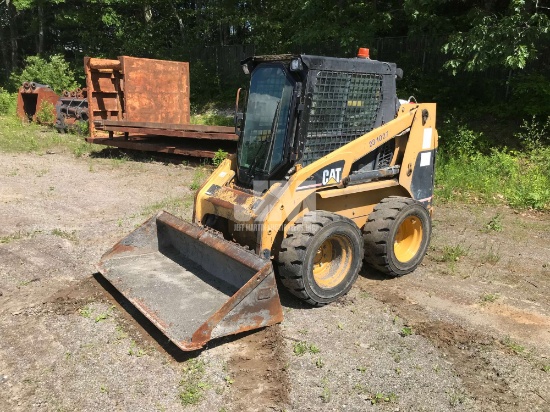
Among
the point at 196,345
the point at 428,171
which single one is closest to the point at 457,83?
the point at 428,171

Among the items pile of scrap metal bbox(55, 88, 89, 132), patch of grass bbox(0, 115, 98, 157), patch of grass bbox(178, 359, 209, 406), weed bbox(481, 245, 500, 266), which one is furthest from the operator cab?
pile of scrap metal bbox(55, 88, 89, 132)

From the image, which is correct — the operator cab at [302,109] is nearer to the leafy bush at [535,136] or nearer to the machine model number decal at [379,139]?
the machine model number decal at [379,139]

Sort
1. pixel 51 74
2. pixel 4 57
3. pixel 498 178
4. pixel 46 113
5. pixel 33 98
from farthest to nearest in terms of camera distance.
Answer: pixel 4 57, pixel 51 74, pixel 33 98, pixel 46 113, pixel 498 178

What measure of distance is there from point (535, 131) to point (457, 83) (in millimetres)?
2932

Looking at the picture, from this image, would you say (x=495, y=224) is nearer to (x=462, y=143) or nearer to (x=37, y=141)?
(x=462, y=143)

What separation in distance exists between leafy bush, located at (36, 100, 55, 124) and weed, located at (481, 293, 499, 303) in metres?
14.7

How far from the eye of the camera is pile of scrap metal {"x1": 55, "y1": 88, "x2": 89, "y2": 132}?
14.6 meters

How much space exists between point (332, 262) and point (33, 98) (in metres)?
16.3

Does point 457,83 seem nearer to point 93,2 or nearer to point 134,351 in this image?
point 134,351

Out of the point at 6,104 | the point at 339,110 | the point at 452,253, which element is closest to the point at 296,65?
the point at 339,110

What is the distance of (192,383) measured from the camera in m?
3.38

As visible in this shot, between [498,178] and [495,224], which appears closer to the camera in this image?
[495,224]

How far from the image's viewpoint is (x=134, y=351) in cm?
374

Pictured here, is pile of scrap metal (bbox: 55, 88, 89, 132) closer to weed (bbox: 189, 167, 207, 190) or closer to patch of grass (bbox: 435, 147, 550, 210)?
weed (bbox: 189, 167, 207, 190)
